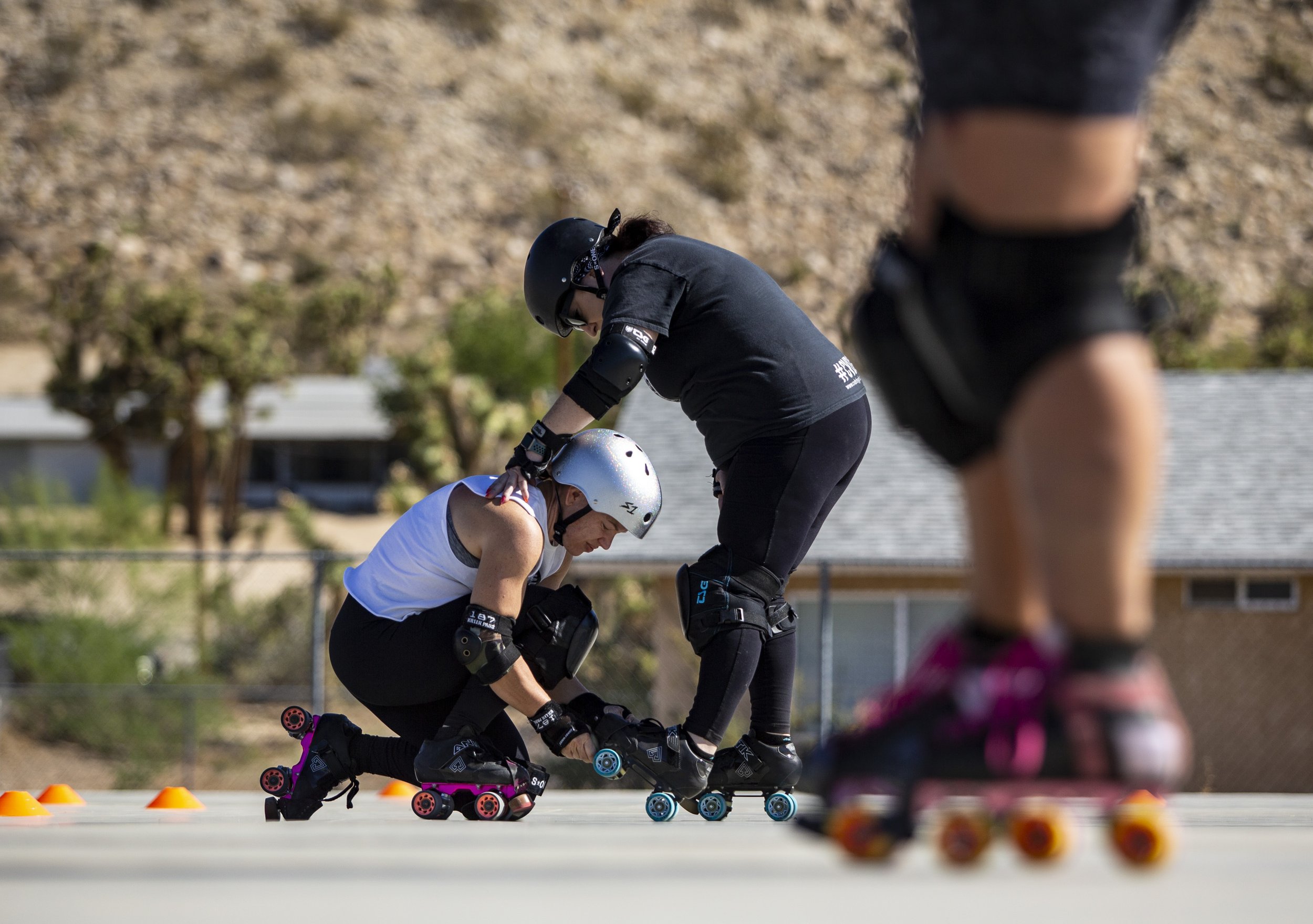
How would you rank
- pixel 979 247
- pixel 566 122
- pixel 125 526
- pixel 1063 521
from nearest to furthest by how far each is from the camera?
pixel 1063 521
pixel 979 247
pixel 125 526
pixel 566 122

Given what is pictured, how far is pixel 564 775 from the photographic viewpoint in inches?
647

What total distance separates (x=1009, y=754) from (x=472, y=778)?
8.46ft

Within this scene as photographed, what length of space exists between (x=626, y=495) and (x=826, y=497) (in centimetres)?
59

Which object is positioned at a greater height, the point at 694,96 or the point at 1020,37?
the point at 1020,37

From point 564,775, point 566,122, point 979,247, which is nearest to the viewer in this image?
point 979,247

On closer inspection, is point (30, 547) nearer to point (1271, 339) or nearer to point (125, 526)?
point (125, 526)

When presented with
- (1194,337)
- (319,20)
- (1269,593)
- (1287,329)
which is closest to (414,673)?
(1269,593)

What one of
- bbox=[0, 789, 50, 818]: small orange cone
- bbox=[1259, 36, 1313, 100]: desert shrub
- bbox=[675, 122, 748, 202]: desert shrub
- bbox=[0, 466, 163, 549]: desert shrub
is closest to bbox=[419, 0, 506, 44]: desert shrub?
bbox=[675, 122, 748, 202]: desert shrub

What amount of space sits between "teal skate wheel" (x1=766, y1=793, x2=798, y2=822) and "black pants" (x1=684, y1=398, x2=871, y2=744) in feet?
0.60

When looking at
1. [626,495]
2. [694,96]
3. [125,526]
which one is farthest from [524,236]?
[626,495]

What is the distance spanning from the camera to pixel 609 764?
12.8 ft

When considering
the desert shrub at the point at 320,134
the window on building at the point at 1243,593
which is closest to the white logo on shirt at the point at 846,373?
the window on building at the point at 1243,593

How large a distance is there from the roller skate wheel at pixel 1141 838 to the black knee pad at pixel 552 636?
2.57 m

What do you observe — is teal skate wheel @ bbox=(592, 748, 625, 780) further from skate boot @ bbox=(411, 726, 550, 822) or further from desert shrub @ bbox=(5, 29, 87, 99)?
desert shrub @ bbox=(5, 29, 87, 99)
